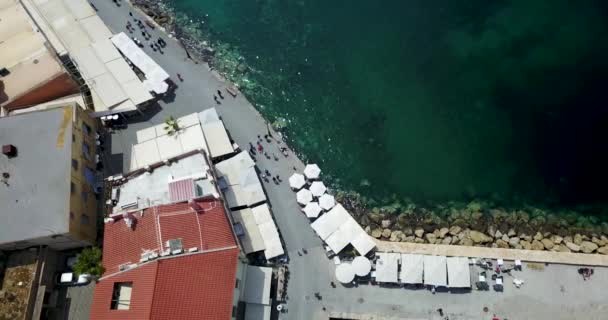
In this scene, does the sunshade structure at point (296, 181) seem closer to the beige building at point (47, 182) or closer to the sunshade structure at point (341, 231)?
the sunshade structure at point (341, 231)

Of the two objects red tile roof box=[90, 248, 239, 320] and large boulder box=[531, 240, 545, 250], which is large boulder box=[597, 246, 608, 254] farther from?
red tile roof box=[90, 248, 239, 320]

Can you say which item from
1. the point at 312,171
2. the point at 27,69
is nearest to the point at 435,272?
the point at 312,171

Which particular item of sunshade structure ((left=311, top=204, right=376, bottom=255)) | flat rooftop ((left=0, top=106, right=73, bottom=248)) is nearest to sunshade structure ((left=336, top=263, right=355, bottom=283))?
sunshade structure ((left=311, top=204, right=376, bottom=255))

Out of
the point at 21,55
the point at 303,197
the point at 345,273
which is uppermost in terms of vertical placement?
the point at 21,55

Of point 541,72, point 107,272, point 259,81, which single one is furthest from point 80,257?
point 541,72

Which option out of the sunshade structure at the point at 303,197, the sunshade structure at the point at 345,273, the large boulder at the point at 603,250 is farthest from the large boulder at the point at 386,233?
the large boulder at the point at 603,250

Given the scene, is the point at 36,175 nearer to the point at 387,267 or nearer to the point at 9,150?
the point at 9,150
